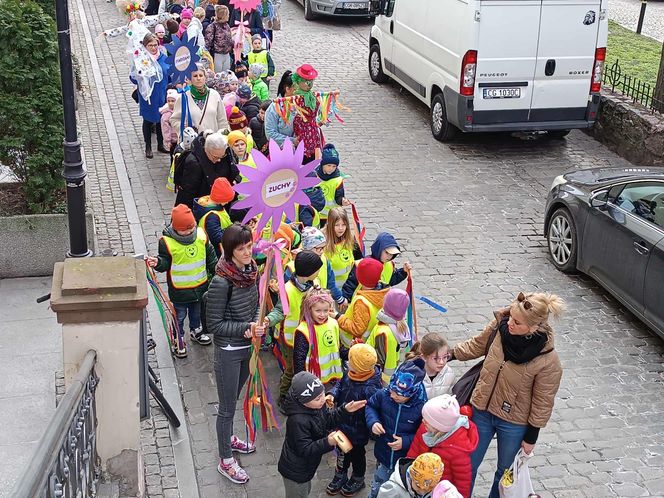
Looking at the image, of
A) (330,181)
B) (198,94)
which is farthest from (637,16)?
(330,181)

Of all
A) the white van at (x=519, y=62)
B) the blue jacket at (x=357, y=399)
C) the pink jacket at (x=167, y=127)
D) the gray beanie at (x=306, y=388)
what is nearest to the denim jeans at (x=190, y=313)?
the blue jacket at (x=357, y=399)

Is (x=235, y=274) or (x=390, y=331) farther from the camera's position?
(x=390, y=331)

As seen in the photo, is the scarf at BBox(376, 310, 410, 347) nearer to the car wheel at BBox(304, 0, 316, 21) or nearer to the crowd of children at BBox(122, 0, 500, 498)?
the crowd of children at BBox(122, 0, 500, 498)

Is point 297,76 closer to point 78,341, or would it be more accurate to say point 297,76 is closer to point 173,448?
point 173,448

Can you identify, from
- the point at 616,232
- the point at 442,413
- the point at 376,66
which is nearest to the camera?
the point at 442,413

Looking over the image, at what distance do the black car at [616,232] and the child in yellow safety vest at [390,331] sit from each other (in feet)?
9.90

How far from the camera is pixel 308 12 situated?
2227 cm

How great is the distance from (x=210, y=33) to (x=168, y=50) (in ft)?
7.28

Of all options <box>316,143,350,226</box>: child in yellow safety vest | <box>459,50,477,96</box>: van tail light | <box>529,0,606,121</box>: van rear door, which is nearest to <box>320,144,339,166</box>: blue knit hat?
<box>316,143,350,226</box>: child in yellow safety vest

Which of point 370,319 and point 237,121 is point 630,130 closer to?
point 237,121

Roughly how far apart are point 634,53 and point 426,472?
16.7 meters

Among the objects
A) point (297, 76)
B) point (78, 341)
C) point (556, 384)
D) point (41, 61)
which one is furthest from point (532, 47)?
point (78, 341)

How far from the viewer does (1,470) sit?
20.7 feet

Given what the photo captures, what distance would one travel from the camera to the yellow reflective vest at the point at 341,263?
775 centimetres
